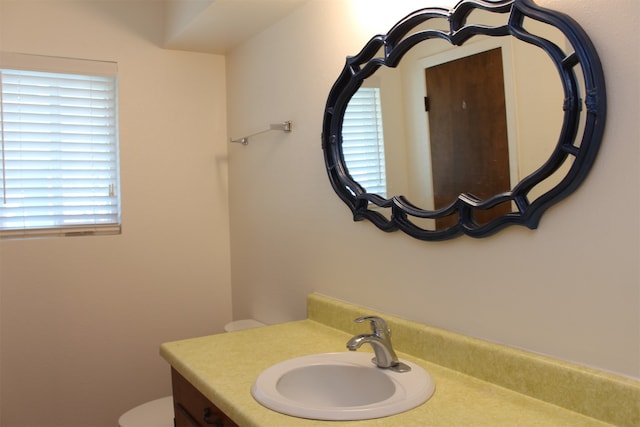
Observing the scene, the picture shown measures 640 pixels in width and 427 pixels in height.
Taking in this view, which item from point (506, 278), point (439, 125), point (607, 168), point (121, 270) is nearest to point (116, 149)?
point (121, 270)

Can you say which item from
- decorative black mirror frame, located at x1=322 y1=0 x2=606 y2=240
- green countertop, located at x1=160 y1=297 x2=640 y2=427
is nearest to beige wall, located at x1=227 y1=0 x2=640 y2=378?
decorative black mirror frame, located at x1=322 y1=0 x2=606 y2=240

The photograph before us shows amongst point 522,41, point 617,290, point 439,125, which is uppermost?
point 522,41

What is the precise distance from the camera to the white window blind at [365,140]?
1.73 m

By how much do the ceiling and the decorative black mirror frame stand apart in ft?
1.79

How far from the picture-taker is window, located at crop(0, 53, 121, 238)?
239 centimetres

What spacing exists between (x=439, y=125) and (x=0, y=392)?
7.14 feet

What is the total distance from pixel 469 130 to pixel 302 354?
2.69 ft

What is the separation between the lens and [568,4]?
115 centimetres

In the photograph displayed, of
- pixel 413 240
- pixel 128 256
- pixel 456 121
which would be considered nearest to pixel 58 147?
pixel 128 256

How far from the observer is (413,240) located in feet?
5.29

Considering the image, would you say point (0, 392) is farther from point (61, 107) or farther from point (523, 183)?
point (523, 183)

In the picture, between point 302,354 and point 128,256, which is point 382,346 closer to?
point 302,354

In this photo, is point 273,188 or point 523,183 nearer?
point 523,183

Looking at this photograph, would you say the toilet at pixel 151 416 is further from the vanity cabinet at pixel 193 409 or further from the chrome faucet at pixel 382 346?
the chrome faucet at pixel 382 346
